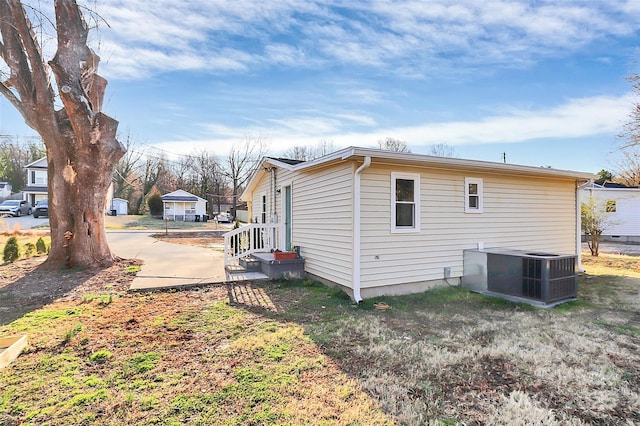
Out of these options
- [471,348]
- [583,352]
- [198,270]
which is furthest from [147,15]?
[583,352]

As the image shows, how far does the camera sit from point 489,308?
591cm

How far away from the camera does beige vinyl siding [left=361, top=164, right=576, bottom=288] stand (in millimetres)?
6340

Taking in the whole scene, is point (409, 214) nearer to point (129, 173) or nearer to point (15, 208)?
point (15, 208)

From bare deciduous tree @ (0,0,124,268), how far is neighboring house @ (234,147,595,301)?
4564 mm

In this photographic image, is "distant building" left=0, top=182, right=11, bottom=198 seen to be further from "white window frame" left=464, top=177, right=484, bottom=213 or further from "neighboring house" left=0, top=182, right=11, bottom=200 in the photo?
"white window frame" left=464, top=177, right=484, bottom=213

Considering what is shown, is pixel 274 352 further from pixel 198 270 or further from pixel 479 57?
pixel 479 57

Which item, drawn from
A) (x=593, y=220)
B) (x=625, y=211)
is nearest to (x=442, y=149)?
(x=625, y=211)

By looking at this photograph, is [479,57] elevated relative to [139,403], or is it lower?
elevated

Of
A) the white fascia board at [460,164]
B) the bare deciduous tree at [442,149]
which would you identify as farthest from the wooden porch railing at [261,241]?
the bare deciduous tree at [442,149]

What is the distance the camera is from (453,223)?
7.27 meters

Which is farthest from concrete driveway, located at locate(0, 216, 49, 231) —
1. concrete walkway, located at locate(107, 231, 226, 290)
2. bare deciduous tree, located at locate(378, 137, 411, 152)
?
bare deciduous tree, located at locate(378, 137, 411, 152)

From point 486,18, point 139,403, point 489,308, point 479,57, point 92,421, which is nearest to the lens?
point 92,421

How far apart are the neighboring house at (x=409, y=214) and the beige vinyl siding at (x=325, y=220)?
2cm

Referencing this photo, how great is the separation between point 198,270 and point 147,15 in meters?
6.25
